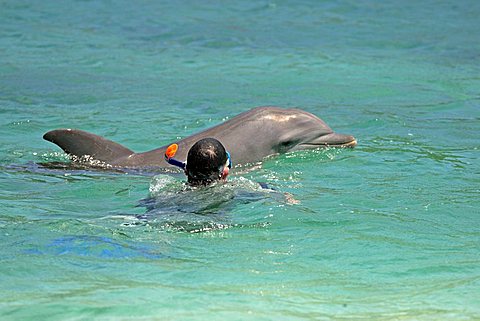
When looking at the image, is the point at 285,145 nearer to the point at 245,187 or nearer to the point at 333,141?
the point at 333,141

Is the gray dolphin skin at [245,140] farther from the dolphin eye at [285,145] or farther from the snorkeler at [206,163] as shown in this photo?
the snorkeler at [206,163]

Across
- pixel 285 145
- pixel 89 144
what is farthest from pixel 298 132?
pixel 89 144

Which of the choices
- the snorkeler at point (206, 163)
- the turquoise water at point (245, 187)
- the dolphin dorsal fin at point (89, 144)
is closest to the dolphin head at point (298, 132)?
the turquoise water at point (245, 187)

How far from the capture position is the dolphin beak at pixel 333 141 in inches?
424

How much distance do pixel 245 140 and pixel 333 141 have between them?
108cm

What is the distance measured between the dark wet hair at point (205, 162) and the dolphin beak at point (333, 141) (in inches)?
108

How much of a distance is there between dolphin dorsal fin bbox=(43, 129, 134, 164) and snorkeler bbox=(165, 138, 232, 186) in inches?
81.5

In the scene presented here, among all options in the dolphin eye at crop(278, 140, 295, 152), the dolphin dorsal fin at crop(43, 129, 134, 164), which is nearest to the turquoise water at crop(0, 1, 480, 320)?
the dolphin eye at crop(278, 140, 295, 152)

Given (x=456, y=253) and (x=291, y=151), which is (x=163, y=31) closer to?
(x=291, y=151)

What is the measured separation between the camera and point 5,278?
658 centimetres

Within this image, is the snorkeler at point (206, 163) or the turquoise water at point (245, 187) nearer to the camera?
the turquoise water at point (245, 187)

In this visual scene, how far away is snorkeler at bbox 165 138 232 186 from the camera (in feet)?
26.5

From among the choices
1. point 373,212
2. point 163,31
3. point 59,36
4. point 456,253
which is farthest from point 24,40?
point 456,253

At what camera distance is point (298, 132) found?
35.1 feet
